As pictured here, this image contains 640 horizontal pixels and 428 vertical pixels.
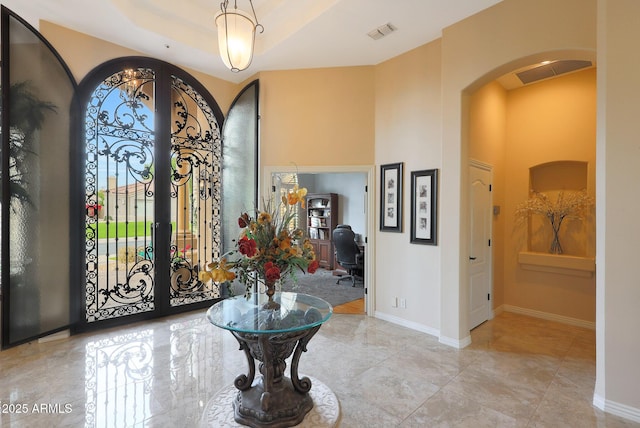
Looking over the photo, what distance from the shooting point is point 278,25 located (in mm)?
3912

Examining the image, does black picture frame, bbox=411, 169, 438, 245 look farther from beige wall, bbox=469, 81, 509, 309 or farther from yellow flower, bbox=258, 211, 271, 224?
yellow flower, bbox=258, 211, 271, 224

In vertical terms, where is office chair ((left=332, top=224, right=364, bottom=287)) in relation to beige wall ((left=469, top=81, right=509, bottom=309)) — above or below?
below

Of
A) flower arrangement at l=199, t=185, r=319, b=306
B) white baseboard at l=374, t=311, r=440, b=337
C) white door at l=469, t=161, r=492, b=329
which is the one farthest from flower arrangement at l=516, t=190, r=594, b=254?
flower arrangement at l=199, t=185, r=319, b=306

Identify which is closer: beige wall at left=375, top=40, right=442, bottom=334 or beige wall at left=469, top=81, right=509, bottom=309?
beige wall at left=375, top=40, right=442, bottom=334

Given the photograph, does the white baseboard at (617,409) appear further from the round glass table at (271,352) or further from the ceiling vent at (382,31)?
the ceiling vent at (382,31)

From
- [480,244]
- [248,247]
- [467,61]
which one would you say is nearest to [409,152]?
[467,61]

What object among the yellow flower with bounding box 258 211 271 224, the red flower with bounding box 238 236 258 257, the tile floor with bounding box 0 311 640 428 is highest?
the yellow flower with bounding box 258 211 271 224

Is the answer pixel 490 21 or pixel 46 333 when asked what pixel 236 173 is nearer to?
pixel 46 333

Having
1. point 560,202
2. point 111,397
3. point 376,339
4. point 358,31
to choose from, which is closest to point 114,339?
point 111,397

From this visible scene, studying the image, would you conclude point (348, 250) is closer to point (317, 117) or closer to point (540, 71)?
point (317, 117)

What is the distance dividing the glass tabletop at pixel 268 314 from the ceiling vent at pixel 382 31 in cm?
311

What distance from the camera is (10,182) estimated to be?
3148 millimetres

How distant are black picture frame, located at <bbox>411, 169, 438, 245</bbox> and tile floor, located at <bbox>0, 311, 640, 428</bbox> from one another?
1.22 meters

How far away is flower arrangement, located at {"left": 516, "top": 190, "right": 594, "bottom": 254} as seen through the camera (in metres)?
4.11
